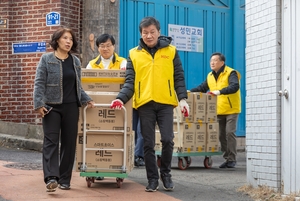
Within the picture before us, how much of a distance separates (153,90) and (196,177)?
6.85 feet

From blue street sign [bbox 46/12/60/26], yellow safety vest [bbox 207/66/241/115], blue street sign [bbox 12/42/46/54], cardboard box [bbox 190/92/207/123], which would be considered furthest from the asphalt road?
blue street sign [bbox 46/12/60/26]

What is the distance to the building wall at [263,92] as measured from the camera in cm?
685

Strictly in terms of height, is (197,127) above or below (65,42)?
below

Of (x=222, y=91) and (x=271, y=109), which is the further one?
(x=222, y=91)

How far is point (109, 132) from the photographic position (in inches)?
277

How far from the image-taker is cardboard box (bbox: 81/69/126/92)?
717 cm

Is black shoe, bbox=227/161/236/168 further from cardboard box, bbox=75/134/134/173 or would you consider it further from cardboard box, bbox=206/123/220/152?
cardboard box, bbox=75/134/134/173

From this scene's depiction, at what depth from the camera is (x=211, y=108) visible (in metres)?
9.88

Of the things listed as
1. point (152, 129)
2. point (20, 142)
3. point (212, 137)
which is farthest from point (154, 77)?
point (20, 142)

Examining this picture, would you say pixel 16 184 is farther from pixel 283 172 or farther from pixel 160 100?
pixel 283 172

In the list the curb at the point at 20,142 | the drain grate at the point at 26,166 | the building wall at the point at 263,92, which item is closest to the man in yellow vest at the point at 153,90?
the building wall at the point at 263,92

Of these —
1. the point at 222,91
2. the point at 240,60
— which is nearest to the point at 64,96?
the point at 222,91

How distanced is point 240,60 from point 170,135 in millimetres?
6610

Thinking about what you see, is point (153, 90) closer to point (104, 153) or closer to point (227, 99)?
point (104, 153)
